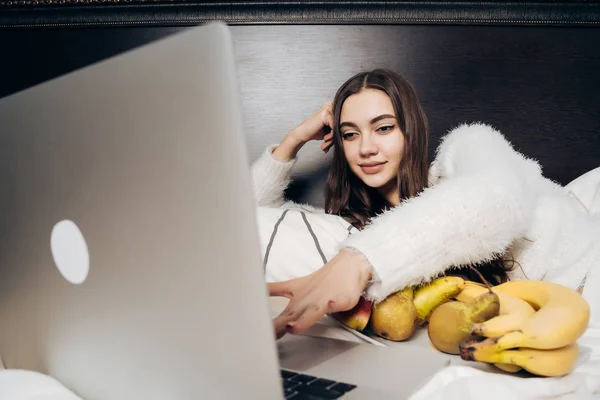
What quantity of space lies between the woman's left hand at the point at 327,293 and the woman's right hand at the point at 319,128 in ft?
2.45

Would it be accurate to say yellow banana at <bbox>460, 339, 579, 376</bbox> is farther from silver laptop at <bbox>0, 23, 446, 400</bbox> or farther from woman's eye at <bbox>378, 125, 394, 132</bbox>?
woman's eye at <bbox>378, 125, 394, 132</bbox>

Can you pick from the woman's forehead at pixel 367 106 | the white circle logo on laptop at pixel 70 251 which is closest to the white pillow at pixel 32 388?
the white circle logo on laptop at pixel 70 251

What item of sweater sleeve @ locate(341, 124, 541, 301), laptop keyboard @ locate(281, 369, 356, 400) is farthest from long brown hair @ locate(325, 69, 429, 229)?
laptop keyboard @ locate(281, 369, 356, 400)

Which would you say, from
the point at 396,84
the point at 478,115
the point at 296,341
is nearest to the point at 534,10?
the point at 478,115

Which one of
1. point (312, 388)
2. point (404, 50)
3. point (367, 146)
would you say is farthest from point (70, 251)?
point (404, 50)

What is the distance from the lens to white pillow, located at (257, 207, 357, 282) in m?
1.11

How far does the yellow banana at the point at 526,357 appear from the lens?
27.0 inches

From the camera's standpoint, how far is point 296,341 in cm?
81

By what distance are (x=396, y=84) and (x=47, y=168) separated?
3.61 ft

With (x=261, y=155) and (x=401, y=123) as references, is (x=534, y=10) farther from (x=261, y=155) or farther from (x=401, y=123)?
(x=261, y=155)

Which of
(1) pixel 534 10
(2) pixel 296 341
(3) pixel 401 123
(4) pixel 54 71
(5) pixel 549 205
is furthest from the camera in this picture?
(4) pixel 54 71

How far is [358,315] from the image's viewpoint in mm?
875

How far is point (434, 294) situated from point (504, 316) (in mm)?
181

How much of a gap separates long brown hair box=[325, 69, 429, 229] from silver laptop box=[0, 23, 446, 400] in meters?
0.85
